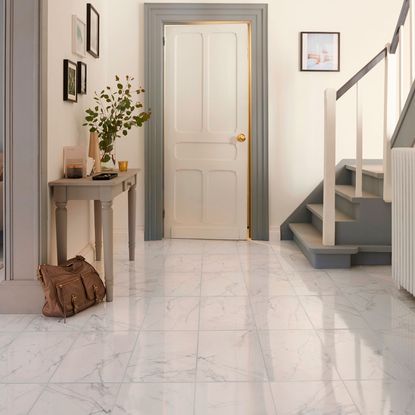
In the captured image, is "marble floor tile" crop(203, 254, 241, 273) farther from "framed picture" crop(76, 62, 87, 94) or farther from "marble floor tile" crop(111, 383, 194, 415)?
"marble floor tile" crop(111, 383, 194, 415)

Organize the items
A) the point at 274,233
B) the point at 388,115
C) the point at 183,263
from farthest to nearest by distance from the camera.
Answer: the point at 274,233
the point at 183,263
the point at 388,115

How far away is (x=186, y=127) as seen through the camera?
631 centimetres

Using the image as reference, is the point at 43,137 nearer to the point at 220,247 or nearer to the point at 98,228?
the point at 98,228

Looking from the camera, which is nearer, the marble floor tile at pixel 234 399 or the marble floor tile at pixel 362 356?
the marble floor tile at pixel 234 399

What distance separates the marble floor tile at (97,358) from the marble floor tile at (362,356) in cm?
94

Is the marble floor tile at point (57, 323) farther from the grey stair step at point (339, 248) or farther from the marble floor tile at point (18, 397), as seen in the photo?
the grey stair step at point (339, 248)

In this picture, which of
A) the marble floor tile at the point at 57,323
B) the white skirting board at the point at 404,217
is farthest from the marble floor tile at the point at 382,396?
the marble floor tile at the point at 57,323

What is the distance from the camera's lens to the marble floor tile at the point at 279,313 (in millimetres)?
3418

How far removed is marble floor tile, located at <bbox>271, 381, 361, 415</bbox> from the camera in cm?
230

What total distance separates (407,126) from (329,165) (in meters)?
0.83

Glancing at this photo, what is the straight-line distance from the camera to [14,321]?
3482mm

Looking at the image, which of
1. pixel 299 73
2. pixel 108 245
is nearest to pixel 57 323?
pixel 108 245

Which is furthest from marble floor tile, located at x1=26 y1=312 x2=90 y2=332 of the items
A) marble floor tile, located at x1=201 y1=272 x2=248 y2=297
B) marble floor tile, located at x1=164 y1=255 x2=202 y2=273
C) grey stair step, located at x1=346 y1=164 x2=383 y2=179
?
grey stair step, located at x1=346 y1=164 x2=383 y2=179

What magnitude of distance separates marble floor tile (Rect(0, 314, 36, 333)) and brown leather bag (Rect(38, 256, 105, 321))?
0.11m
